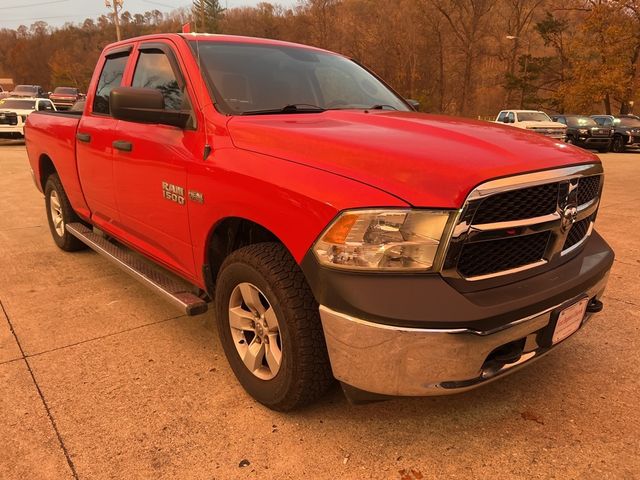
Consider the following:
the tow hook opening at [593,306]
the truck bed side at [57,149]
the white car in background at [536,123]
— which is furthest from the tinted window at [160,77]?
the white car in background at [536,123]

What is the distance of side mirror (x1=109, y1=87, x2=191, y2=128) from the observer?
8.92ft

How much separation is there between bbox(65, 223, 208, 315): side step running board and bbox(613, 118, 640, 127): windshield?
2347 centimetres

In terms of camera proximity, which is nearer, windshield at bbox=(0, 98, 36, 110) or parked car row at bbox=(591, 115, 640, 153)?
windshield at bbox=(0, 98, 36, 110)

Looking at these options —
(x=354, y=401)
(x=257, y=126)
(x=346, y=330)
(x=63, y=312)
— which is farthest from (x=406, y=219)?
(x=63, y=312)

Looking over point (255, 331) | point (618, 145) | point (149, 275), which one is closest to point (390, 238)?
point (255, 331)

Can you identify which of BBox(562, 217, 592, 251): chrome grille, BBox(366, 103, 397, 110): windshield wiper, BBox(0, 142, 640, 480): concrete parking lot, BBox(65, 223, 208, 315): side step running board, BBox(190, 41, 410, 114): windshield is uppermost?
BBox(190, 41, 410, 114): windshield

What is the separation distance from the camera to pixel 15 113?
18250mm

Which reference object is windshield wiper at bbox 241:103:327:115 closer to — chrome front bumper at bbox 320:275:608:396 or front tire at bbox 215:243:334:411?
front tire at bbox 215:243:334:411

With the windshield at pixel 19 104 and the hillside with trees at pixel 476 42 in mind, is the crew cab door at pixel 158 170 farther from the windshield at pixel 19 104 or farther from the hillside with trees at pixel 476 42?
the hillside with trees at pixel 476 42

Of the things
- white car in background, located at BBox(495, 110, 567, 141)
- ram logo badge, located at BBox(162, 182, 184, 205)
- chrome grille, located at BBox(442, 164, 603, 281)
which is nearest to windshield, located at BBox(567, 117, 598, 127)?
white car in background, located at BBox(495, 110, 567, 141)

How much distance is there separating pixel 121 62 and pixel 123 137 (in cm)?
86

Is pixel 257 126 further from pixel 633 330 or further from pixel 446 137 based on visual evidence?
pixel 633 330

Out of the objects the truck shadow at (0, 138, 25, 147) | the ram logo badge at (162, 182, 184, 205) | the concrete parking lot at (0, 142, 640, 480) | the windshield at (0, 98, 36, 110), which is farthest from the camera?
the truck shadow at (0, 138, 25, 147)

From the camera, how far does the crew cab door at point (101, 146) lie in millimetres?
3697
